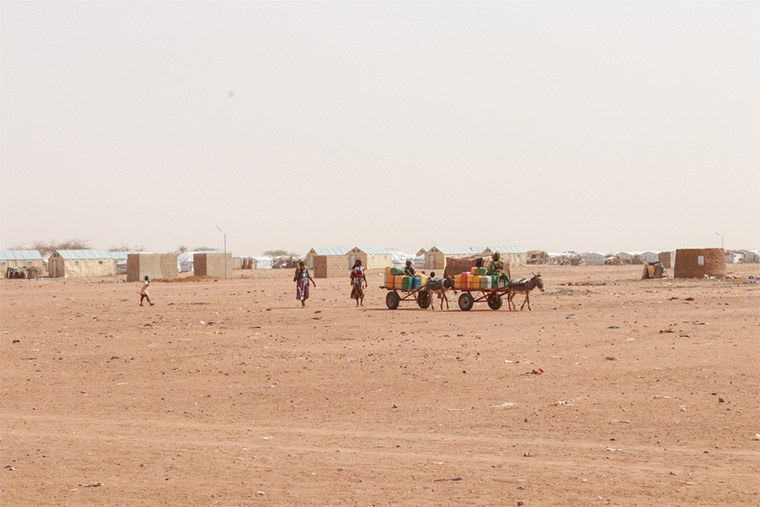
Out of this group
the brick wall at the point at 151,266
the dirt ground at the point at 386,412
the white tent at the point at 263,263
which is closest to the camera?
the dirt ground at the point at 386,412

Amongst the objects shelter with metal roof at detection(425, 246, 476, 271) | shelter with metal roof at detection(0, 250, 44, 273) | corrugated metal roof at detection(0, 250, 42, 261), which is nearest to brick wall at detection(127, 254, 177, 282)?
shelter with metal roof at detection(0, 250, 44, 273)

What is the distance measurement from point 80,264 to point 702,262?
52.5 m

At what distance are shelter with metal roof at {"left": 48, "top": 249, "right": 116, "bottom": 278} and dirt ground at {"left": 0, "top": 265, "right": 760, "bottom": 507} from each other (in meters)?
52.2

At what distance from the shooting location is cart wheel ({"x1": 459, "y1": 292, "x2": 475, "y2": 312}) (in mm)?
25766

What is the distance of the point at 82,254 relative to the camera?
75062mm

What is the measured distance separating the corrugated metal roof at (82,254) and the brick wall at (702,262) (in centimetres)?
5137

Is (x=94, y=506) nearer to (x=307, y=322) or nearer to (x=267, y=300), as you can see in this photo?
(x=307, y=322)

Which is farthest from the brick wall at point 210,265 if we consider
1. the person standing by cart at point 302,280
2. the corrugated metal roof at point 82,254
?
the person standing by cart at point 302,280

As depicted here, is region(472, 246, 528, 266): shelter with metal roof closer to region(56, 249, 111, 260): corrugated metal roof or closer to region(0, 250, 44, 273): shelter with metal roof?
region(56, 249, 111, 260): corrugated metal roof

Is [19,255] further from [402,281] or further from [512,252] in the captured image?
[402,281]

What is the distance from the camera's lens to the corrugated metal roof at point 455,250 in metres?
99.3

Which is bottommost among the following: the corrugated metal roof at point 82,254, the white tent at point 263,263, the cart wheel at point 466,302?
the cart wheel at point 466,302

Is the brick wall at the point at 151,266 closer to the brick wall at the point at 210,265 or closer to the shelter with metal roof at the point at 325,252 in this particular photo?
the brick wall at the point at 210,265

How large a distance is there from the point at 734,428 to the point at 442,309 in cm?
1764
